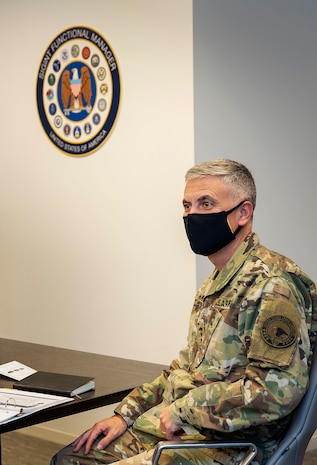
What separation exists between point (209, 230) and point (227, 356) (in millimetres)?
388

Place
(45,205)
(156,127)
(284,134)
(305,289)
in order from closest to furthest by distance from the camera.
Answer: (305,289) < (156,127) < (284,134) < (45,205)

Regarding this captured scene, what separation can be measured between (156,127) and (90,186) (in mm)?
548

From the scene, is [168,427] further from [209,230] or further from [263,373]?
[209,230]

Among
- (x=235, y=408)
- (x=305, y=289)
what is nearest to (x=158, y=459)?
(x=235, y=408)

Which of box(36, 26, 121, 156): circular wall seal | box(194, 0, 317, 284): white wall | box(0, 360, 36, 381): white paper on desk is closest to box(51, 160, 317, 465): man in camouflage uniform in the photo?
box(0, 360, 36, 381): white paper on desk

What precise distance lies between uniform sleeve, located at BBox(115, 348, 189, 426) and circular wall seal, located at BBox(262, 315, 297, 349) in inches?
18.2

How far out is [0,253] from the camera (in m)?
4.49

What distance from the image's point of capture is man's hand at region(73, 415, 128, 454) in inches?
92.9

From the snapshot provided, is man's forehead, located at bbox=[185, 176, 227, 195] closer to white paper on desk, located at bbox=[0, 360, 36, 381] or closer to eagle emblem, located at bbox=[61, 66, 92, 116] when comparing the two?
white paper on desk, located at bbox=[0, 360, 36, 381]

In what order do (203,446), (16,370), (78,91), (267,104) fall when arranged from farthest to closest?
(78,91) → (267,104) → (16,370) → (203,446)

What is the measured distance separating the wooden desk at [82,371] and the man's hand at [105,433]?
0.21ft

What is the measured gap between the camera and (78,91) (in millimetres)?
4020

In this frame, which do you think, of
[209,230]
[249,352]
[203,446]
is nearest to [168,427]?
[203,446]

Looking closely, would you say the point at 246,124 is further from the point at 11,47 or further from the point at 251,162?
the point at 11,47
